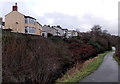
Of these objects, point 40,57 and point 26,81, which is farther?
point 40,57

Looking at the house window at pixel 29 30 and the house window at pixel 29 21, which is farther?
the house window at pixel 29 21

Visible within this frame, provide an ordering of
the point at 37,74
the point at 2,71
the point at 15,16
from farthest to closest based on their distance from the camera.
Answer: the point at 15,16 < the point at 37,74 < the point at 2,71

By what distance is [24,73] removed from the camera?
1419 centimetres

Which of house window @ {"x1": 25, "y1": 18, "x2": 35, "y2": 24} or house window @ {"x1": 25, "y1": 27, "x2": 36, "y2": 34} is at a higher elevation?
house window @ {"x1": 25, "y1": 18, "x2": 35, "y2": 24}

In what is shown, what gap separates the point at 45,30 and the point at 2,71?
63131mm

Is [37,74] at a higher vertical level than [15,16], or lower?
lower

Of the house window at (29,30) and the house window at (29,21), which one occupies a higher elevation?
the house window at (29,21)

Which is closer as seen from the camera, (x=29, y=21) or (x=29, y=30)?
(x=29, y=30)

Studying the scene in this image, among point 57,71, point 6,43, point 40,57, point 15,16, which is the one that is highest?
point 15,16

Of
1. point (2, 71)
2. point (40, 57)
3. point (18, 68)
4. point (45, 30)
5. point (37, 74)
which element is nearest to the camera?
point (2, 71)

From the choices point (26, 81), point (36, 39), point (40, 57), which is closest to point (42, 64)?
point (40, 57)

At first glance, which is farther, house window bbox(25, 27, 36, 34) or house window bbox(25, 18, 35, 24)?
house window bbox(25, 18, 35, 24)

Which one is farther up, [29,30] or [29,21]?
[29,21]

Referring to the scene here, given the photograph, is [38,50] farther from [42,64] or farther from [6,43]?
[6,43]
